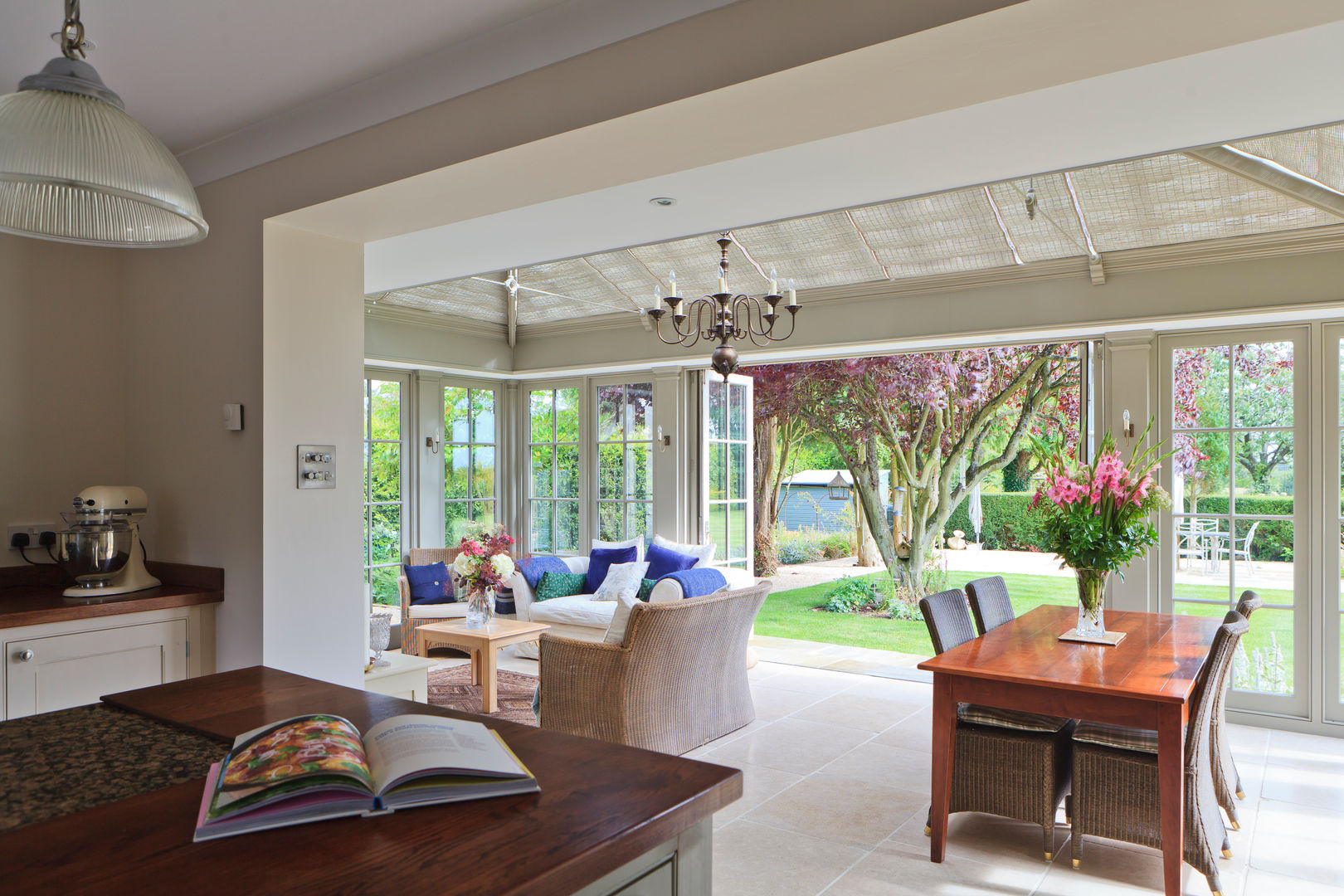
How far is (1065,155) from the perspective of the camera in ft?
8.61

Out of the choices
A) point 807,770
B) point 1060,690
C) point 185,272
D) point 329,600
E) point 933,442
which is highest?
point 185,272

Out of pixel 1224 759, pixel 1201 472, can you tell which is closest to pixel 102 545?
pixel 1224 759

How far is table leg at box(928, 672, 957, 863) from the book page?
6.75 feet

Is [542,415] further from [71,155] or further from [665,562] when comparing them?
[71,155]

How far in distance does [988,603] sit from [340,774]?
3403mm

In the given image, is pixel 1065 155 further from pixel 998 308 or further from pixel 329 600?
pixel 329 600

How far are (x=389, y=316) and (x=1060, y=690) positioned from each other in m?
5.37

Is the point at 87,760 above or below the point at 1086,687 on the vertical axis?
above

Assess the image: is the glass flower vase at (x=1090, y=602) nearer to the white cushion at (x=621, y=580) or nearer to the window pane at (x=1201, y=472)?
the window pane at (x=1201, y=472)

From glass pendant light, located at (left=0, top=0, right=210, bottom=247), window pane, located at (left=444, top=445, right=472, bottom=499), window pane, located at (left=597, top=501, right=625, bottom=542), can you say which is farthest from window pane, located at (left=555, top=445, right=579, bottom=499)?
glass pendant light, located at (left=0, top=0, right=210, bottom=247)

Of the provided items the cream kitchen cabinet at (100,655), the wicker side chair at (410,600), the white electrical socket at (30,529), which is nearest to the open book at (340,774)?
the cream kitchen cabinet at (100,655)

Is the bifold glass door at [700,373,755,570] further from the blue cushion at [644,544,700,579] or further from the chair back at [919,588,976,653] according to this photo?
the chair back at [919,588,976,653]

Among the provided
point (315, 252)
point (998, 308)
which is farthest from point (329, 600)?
point (998, 308)

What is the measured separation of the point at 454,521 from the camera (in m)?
7.31
